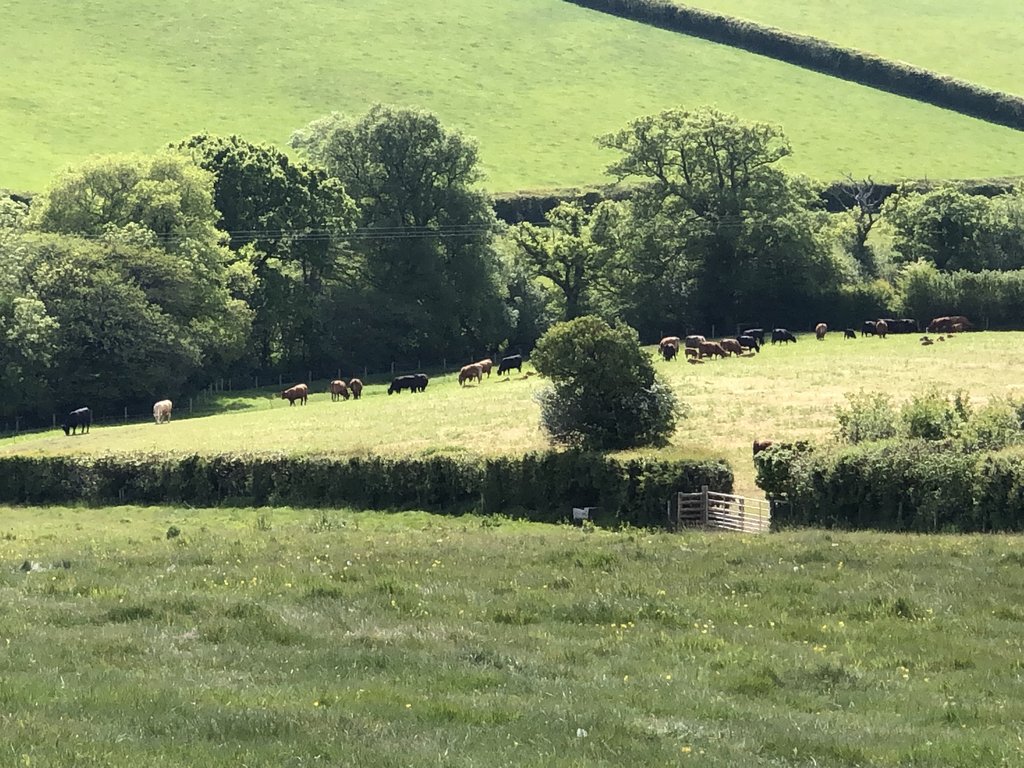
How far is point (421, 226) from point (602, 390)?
50.3m

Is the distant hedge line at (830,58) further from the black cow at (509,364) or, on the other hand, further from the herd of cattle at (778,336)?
the black cow at (509,364)

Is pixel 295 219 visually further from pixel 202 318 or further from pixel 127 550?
pixel 127 550

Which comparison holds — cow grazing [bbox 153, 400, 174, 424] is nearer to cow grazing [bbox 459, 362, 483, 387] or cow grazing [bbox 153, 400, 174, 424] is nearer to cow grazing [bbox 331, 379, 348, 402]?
cow grazing [bbox 331, 379, 348, 402]

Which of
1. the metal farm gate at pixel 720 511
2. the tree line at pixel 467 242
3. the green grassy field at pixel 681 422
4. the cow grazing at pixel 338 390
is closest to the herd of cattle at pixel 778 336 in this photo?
the green grassy field at pixel 681 422

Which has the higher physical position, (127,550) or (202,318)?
(202,318)

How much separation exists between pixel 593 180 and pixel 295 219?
36872mm

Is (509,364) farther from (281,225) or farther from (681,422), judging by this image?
(681,422)

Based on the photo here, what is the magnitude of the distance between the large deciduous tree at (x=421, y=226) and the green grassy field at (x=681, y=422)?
58.0 ft

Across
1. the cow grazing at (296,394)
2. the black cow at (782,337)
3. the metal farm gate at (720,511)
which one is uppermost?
the black cow at (782,337)

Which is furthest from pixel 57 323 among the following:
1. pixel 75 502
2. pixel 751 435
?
pixel 751 435

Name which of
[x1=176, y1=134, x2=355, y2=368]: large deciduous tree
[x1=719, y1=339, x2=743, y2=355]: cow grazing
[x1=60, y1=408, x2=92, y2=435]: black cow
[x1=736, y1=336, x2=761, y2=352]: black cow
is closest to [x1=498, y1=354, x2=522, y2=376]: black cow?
[x1=719, y1=339, x2=743, y2=355]: cow grazing

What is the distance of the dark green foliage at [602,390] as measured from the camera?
35125 millimetres

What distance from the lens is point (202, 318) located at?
221ft

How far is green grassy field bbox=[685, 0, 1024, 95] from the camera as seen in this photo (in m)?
124
